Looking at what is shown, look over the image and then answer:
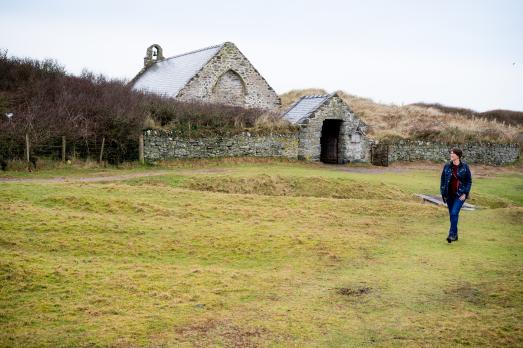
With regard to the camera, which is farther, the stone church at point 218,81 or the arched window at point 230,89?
the arched window at point 230,89

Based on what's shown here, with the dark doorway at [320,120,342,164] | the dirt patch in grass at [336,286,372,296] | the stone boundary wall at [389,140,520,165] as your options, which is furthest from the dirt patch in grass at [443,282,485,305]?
the stone boundary wall at [389,140,520,165]

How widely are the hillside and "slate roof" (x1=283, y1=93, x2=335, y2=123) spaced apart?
17.5ft

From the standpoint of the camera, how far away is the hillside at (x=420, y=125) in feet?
110

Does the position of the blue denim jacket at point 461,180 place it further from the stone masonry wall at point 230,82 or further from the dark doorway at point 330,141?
the stone masonry wall at point 230,82

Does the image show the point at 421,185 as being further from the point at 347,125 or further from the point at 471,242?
the point at 471,242

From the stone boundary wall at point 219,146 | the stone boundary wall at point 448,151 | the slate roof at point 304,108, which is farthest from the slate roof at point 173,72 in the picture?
the stone boundary wall at point 448,151

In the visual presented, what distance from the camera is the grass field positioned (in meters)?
6.42

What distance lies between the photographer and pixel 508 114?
59.1 metres

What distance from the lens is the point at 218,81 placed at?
32.7 metres

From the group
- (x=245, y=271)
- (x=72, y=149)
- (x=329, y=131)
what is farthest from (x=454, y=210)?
(x=329, y=131)

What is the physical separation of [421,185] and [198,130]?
10.6m

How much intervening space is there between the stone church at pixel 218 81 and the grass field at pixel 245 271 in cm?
1686

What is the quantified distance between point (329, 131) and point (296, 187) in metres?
11.9

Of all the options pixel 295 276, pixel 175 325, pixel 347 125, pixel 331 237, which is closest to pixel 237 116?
pixel 347 125
